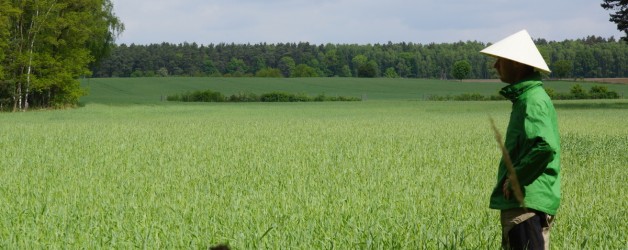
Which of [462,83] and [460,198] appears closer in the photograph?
[460,198]

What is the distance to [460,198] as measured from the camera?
9.28 m

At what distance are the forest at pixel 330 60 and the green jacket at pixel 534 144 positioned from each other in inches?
5928

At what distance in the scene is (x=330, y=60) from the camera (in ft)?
601

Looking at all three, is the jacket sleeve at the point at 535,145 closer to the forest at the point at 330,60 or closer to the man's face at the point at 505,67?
the man's face at the point at 505,67

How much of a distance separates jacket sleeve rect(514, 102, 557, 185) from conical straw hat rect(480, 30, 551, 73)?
25 cm

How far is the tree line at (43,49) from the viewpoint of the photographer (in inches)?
1813

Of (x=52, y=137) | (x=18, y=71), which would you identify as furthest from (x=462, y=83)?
→ (x=52, y=137)

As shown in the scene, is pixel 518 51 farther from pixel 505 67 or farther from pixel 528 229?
pixel 528 229

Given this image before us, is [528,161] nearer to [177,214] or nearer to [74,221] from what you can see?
[177,214]

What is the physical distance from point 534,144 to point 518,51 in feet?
1.81

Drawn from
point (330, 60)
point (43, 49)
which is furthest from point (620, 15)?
point (330, 60)

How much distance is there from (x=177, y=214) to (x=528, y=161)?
182 inches

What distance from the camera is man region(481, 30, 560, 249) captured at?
161 inches

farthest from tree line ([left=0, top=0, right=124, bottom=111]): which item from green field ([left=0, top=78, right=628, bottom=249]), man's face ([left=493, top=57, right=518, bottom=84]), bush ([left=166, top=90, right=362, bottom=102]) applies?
man's face ([left=493, top=57, right=518, bottom=84])
